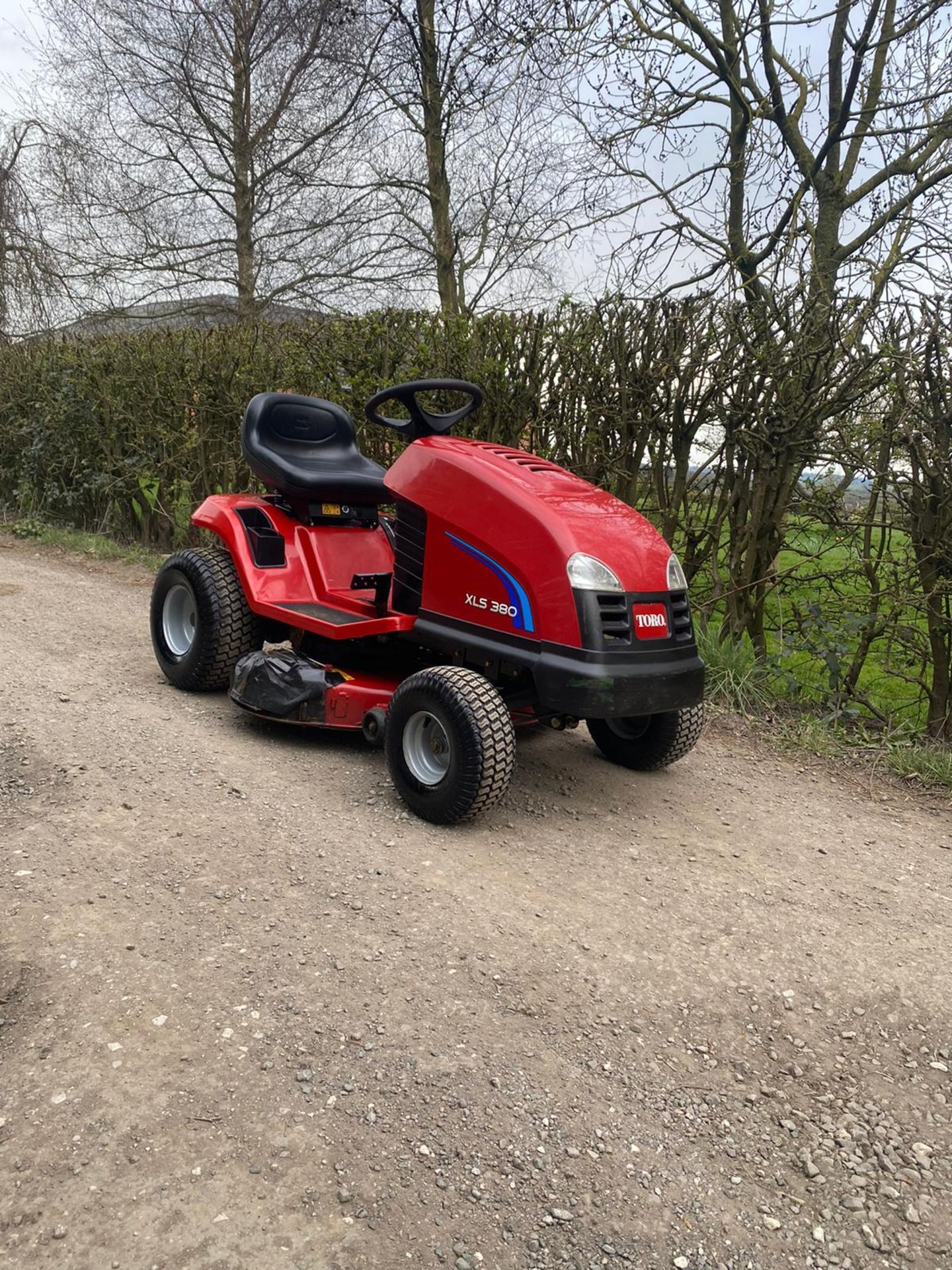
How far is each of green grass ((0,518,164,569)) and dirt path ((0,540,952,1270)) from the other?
219 inches

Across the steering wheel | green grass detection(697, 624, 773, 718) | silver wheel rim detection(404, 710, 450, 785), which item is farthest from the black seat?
green grass detection(697, 624, 773, 718)

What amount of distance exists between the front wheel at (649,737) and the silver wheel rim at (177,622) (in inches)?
83.2

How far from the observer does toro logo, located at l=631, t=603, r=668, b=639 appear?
340 cm

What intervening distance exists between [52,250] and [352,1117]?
1482 cm

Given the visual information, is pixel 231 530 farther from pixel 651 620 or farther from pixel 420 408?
pixel 651 620

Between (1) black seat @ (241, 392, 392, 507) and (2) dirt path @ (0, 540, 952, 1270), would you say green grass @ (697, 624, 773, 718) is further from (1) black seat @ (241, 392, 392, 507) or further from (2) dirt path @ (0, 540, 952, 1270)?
(1) black seat @ (241, 392, 392, 507)

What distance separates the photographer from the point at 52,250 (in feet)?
46.0

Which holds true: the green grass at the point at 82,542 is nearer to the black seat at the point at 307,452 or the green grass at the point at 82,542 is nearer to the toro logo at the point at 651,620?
the black seat at the point at 307,452

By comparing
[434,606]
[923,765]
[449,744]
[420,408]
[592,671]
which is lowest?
[923,765]

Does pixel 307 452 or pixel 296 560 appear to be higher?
pixel 307 452

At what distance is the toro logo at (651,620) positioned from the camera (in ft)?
11.2

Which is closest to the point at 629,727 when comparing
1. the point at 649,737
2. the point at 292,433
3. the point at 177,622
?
the point at 649,737

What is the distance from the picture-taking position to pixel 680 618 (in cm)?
362

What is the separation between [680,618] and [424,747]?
1055 millimetres
